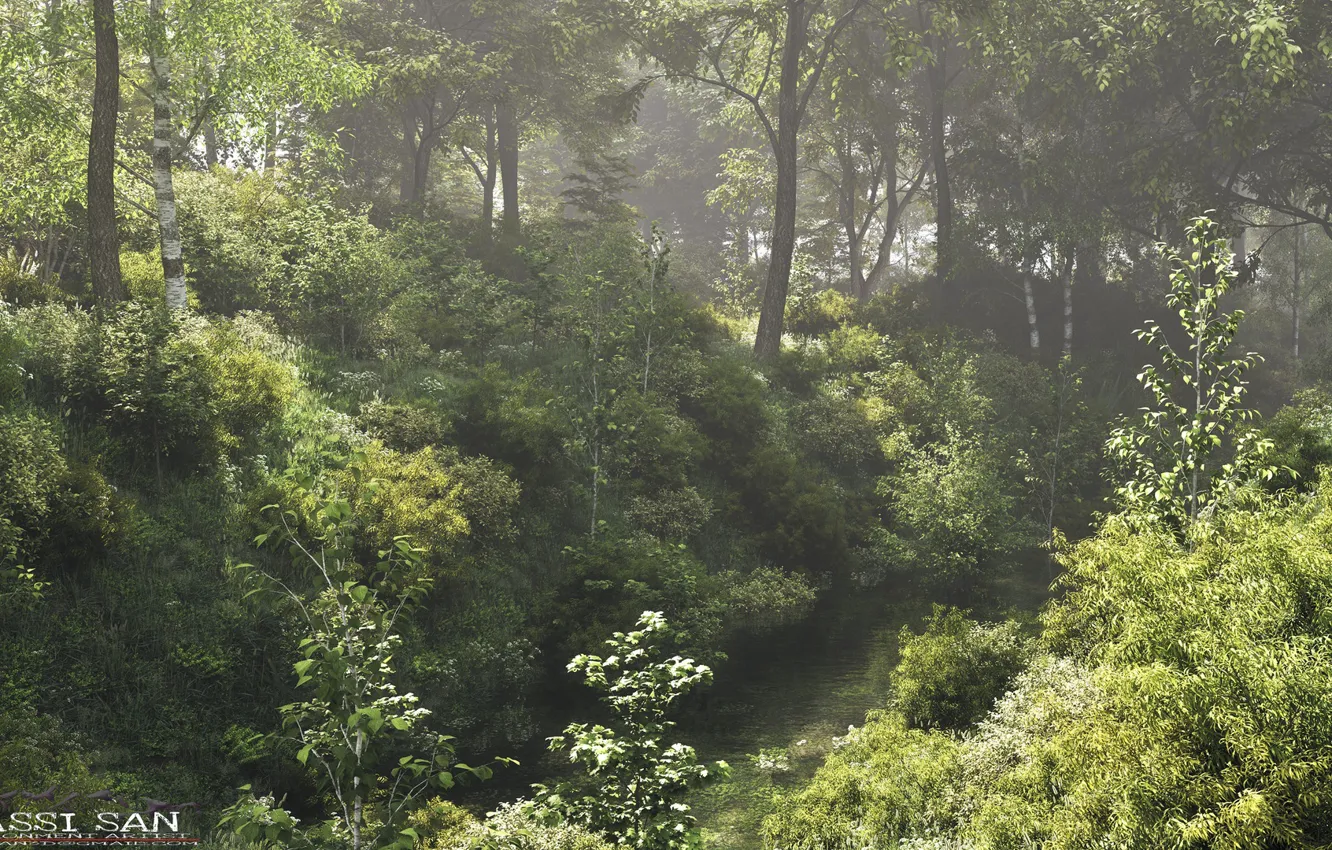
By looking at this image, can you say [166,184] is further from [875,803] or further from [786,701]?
[875,803]

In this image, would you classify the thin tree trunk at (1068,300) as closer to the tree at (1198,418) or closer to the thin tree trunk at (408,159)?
the tree at (1198,418)

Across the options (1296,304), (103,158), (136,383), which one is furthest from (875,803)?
(1296,304)

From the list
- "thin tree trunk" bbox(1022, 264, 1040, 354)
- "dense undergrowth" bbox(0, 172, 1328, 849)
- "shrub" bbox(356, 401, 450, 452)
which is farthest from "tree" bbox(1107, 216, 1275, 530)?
"thin tree trunk" bbox(1022, 264, 1040, 354)

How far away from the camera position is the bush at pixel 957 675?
12266 mm

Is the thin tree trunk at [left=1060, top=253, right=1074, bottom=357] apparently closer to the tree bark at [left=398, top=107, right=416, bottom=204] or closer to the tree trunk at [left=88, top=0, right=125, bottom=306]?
the tree bark at [left=398, top=107, right=416, bottom=204]

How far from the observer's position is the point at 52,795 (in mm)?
8125

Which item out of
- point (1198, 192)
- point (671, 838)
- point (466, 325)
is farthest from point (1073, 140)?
point (671, 838)

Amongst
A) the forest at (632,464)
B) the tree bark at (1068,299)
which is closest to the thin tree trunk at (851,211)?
the forest at (632,464)

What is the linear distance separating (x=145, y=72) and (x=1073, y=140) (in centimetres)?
3231

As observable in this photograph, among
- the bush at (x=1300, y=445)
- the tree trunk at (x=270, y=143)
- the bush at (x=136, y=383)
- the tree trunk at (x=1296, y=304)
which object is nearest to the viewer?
the bush at (x=1300, y=445)

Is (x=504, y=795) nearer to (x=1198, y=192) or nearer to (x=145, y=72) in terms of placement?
(x=145, y=72)

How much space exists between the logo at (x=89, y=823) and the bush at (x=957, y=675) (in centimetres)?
936

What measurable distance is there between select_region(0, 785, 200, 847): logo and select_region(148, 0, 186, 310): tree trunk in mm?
11393

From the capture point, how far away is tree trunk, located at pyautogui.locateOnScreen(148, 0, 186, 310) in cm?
1733
